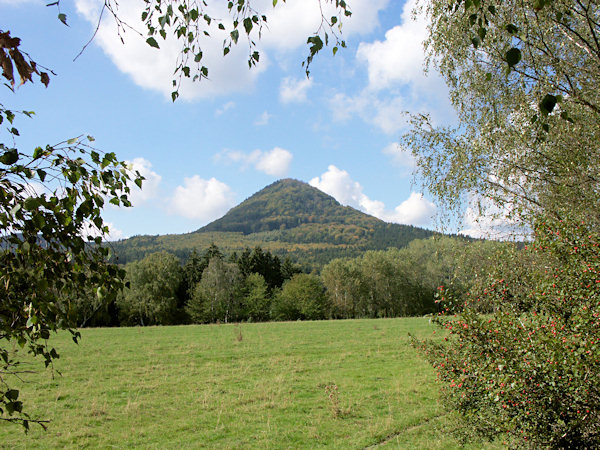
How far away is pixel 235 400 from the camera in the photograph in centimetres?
1361

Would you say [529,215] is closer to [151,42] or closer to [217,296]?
[151,42]

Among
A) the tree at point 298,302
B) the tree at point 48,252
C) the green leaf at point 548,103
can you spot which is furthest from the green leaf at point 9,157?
the tree at point 298,302

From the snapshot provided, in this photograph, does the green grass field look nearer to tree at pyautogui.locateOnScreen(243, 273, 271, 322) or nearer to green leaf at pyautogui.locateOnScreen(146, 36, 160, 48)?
green leaf at pyautogui.locateOnScreen(146, 36, 160, 48)

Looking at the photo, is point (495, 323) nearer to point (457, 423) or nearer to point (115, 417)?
point (457, 423)

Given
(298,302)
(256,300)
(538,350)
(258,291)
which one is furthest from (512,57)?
(298,302)

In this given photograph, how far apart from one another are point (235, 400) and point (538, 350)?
35.5ft

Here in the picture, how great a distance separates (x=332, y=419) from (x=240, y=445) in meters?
3.33

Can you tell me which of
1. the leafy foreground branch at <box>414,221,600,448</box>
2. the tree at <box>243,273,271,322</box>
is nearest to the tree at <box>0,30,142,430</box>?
the leafy foreground branch at <box>414,221,600,448</box>

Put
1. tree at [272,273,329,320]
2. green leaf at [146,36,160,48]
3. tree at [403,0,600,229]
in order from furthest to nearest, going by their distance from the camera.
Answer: tree at [272,273,329,320] → tree at [403,0,600,229] → green leaf at [146,36,160,48]

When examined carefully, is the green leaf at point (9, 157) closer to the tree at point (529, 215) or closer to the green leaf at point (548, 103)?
the green leaf at point (548, 103)

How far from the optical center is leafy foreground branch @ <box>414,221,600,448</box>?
509cm

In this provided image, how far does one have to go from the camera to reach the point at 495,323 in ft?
20.8

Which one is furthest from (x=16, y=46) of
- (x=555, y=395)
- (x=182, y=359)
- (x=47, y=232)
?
(x=182, y=359)

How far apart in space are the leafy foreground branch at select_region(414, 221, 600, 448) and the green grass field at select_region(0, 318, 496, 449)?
428 centimetres
